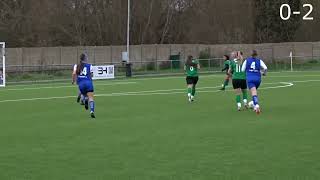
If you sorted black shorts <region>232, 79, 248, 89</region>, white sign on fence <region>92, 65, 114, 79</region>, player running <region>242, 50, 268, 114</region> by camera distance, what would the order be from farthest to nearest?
white sign on fence <region>92, 65, 114, 79</region>
black shorts <region>232, 79, 248, 89</region>
player running <region>242, 50, 268, 114</region>

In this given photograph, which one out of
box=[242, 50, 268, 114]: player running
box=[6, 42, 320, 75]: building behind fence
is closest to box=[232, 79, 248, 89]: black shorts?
box=[242, 50, 268, 114]: player running

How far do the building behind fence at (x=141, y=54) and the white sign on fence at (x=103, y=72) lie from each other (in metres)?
8.10

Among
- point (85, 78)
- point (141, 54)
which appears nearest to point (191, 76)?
point (85, 78)

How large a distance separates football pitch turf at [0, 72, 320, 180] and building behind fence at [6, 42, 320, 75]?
1322 inches

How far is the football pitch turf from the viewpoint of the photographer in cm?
987

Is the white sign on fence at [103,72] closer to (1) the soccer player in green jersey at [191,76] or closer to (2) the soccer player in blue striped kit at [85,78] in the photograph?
(1) the soccer player in green jersey at [191,76]

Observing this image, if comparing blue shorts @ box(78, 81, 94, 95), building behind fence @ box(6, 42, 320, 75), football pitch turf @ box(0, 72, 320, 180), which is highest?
building behind fence @ box(6, 42, 320, 75)

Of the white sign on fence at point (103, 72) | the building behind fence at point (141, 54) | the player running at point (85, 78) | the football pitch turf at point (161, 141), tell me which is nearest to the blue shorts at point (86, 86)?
the player running at point (85, 78)

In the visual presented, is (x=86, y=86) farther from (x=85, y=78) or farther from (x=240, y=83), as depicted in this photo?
(x=240, y=83)

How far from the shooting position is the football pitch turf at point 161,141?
388 inches

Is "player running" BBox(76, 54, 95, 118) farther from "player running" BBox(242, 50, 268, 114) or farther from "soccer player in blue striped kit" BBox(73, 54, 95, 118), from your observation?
"player running" BBox(242, 50, 268, 114)

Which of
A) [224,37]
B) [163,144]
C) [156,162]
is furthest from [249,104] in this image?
[224,37]

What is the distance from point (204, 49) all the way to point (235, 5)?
449 inches

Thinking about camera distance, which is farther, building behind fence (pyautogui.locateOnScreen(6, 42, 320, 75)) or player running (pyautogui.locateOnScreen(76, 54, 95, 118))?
building behind fence (pyautogui.locateOnScreen(6, 42, 320, 75))
